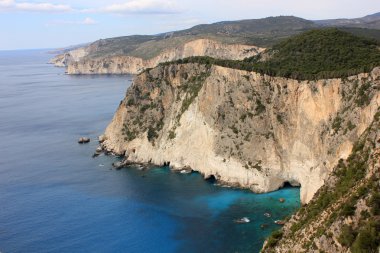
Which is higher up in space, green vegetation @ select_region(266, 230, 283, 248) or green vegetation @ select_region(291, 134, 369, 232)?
green vegetation @ select_region(291, 134, 369, 232)

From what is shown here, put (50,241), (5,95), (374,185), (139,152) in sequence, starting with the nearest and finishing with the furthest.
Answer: (374,185) < (50,241) < (139,152) < (5,95)

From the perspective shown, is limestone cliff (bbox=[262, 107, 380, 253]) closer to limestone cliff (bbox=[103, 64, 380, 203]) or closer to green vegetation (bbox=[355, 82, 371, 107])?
limestone cliff (bbox=[103, 64, 380, 203])

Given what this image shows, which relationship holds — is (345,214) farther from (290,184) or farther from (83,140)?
(83,140)

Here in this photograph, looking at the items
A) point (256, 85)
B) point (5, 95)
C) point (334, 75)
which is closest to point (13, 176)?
point (256, 85)

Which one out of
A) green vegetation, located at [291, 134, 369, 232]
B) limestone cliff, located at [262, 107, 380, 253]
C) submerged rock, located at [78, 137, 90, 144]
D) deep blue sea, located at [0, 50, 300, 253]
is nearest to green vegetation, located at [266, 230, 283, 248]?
limestone cliff, located at [262, 107, 380, 253]

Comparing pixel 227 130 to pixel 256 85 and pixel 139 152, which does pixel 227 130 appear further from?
pixel 139 152

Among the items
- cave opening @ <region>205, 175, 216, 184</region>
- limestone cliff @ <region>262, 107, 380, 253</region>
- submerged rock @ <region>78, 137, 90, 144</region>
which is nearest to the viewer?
limestone cliff @ <region>262, 107, 380, 253</region>

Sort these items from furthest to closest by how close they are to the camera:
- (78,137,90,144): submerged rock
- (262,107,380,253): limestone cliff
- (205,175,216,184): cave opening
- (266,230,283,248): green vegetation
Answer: (78,137,90,144): submerged rock → (205,175,216,184): cave opening → (266,230,283,248): green vegetation → (262,107,380,253): limestone cliff

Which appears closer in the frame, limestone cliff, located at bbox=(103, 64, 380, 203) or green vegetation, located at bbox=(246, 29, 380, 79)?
limestone cliff, located at bbox=(103, 64, 380, 203)
